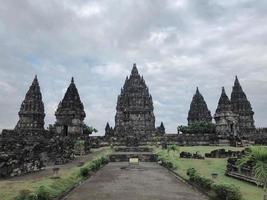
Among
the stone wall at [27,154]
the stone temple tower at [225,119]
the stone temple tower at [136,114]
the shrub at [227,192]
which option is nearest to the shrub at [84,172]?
the stone wall at [27,154]

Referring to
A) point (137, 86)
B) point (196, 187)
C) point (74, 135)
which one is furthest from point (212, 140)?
point (196, 187)

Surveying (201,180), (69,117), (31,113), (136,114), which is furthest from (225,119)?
(201,180)

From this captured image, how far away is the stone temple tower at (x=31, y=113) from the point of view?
5091 cm

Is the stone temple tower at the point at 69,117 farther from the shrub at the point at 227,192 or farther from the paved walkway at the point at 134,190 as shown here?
the shrub at the point at 227,192

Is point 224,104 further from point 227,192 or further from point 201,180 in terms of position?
point 227,192

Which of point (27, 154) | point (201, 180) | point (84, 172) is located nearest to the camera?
point (201, 180)

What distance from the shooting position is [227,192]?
39.2 feet

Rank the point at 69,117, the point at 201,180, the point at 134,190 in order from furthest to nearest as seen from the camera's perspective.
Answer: the point at 69,117
the point at 201,180
the point at 134,190

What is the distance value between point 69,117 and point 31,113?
8270mm

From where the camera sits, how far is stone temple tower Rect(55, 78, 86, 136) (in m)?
46.0

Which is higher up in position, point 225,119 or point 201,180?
point 225,119

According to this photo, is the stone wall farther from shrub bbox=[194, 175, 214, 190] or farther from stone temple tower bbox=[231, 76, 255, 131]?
stone temple tower bbox=[231, 76, 255, 131]

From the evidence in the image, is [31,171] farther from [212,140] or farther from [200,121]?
[200,121]

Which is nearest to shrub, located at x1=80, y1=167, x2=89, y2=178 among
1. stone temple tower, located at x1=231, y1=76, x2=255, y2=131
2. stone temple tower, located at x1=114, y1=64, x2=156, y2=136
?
stone temple tower, located at x1=114, y1=64, x2=156, y2=136
